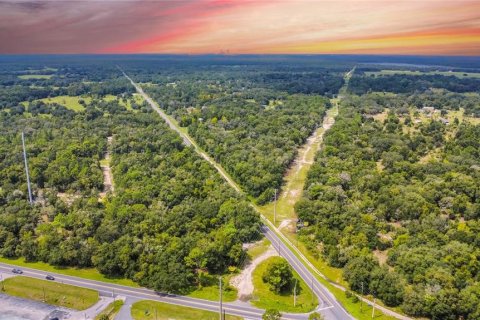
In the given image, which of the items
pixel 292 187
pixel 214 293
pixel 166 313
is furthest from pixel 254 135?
pixel 166 313

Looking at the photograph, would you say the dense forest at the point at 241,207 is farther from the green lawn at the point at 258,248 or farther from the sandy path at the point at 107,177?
the green lawn at the point at 258,248

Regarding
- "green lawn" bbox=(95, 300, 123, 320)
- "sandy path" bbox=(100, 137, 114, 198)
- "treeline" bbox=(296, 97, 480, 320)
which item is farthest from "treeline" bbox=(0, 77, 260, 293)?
"treeline" bbox=(296, 97, 480, 320)

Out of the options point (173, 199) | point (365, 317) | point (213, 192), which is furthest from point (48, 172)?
point (365, 317)

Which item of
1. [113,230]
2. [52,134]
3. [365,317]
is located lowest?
[365,317]

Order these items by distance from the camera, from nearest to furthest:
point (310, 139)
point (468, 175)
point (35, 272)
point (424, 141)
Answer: point (35, 272) < point (468, 175) < point (424, 141) < point (310, 139)

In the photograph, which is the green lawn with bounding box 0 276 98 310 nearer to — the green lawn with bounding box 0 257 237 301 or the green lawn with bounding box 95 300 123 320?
the green lawn with bounding box 95 300 123 320

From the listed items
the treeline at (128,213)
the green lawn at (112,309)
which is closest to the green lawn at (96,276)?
the treeline at (128,213)

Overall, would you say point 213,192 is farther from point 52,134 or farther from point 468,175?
point 52,134

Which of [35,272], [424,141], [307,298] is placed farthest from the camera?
[424,141]
